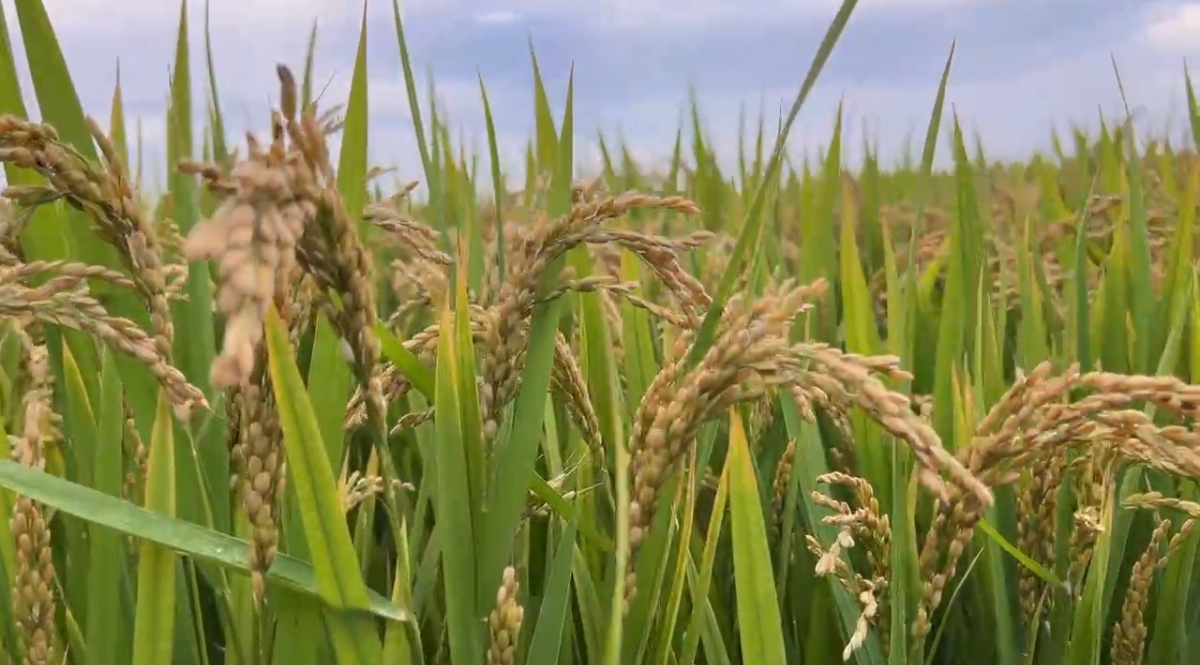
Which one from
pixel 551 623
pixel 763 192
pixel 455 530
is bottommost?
pixel 551 623

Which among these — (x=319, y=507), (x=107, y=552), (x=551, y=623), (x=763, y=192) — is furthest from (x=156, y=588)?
(x=763, y=192)

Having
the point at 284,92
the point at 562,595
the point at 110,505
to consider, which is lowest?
the point at 562,595

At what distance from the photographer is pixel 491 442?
750 millimetres

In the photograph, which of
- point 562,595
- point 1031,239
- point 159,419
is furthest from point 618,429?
point 1031,239

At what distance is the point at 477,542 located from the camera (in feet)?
2.42

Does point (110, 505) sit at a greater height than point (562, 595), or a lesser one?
greater

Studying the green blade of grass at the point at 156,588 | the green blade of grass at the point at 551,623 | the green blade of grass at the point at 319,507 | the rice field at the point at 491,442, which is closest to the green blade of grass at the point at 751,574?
the rice field at the point at 491,442

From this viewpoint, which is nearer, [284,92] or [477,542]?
[284,92]

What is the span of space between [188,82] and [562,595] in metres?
0.76

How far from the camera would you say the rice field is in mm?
626

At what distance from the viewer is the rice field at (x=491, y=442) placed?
2.05 ft

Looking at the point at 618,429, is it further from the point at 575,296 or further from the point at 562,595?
the point at 575,296

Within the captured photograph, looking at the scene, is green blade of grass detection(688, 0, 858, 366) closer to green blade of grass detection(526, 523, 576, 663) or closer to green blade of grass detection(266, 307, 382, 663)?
green blade of grass detection(526, 523, 576, 663)

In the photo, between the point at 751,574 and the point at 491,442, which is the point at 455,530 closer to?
the point at 491,442
